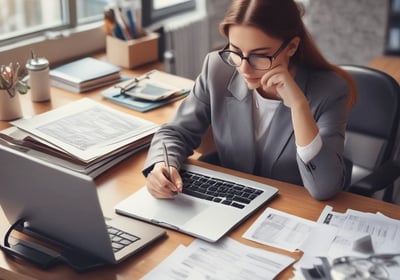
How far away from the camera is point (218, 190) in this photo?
1536 mm

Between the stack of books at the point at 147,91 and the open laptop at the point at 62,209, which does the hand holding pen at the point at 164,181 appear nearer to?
the open laptop at the point at 62,209

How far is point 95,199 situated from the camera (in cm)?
116

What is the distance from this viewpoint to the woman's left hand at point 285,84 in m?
1.53

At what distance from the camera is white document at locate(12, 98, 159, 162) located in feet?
5.58

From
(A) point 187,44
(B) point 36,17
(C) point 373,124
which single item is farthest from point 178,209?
(A) point 187,44

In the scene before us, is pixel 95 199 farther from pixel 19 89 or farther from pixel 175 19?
pixel 175 19

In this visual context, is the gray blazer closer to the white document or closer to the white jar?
the white document

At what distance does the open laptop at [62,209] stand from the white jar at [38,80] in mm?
794

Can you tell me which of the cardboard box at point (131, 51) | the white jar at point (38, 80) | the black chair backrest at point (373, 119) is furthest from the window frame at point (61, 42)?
the black chair backrest at point (373, 119)

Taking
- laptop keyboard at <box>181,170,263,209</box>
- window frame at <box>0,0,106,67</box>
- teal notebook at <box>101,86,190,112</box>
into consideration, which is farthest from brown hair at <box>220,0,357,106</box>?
window frame at <box>0,0,106,67</box>

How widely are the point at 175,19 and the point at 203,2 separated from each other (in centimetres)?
21

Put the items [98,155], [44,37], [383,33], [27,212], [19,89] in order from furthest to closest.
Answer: [383,33], [44,37], [19,89], [98,155], [27,212]

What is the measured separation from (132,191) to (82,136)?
29 centimetres

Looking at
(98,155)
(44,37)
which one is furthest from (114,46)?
(98,155)
